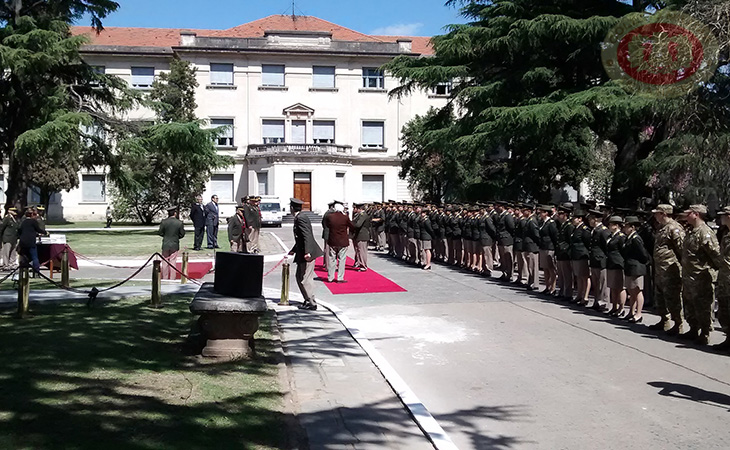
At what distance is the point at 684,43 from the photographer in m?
13.9

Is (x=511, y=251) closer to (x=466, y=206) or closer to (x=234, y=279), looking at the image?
(x=466, y=206)

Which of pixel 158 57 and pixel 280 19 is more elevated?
pixel 280 19

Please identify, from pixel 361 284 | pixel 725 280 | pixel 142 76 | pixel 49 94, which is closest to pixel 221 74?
pixel 142 76

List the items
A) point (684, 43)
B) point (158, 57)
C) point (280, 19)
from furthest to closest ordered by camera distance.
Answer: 1. point (280, 19)
2. point (158, 57)
3. point (684, 43)

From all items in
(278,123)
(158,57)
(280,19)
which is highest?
(280,19)

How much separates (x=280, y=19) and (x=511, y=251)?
52388 millimetres

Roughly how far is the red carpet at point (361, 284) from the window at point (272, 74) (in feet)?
133

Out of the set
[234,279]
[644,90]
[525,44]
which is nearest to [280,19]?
[525,44]

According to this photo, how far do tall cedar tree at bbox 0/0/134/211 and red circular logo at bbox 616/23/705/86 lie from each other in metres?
21.1

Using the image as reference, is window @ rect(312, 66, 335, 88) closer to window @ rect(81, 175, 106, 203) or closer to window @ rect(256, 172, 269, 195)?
window @ rect(256, 172, 269, 195)

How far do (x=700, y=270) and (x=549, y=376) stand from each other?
3094 mm

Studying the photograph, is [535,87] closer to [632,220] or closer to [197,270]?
[632,220]

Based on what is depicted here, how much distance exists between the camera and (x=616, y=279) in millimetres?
11719

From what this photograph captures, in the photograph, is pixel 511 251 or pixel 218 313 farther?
pixel 511 251
